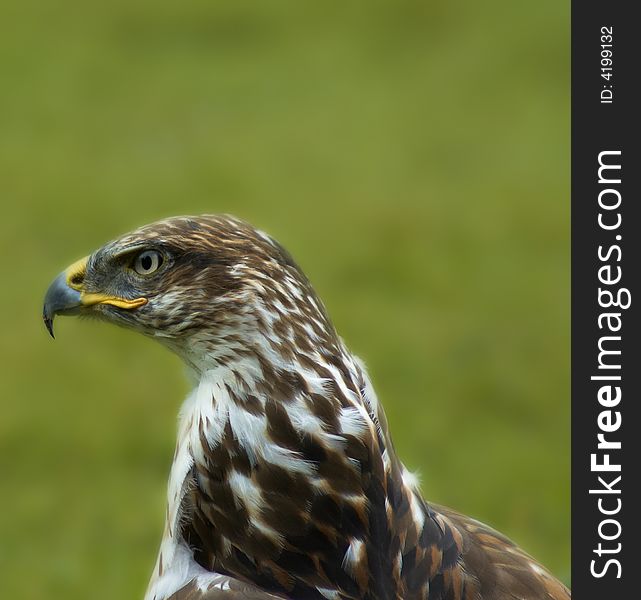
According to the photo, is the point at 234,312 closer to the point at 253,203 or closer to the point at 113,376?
the point at 113,376

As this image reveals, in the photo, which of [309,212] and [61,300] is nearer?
[61,300]

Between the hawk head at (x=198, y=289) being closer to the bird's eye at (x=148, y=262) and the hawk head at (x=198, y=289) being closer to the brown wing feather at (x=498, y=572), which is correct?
the bird's eye at (x=148, y=262)

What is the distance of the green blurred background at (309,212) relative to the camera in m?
6.58

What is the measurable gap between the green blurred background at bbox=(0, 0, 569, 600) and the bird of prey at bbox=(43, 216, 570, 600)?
65.0 inches

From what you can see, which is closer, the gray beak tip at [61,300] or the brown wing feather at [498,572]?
the brown wing feather at [498,572]

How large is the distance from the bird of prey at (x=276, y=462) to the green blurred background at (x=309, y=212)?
165cm

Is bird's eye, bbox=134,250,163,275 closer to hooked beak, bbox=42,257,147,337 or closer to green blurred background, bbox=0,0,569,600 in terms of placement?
hooked beak, bbox=42,257,147,337

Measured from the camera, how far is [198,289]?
3229 mm

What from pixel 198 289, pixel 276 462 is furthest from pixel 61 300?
pixel 276 462

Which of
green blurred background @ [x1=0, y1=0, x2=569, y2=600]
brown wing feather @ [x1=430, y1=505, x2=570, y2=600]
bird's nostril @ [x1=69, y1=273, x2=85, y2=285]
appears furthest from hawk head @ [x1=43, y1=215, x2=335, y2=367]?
green blurred background @ [x1=0, y1=0, x2=569, y2=600]

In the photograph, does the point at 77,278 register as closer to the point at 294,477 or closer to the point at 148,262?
the point at 148,262

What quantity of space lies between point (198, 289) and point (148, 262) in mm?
178

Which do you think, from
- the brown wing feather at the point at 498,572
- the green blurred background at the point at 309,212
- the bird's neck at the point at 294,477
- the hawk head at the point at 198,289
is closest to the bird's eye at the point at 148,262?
the hawk head at the point at 198,289

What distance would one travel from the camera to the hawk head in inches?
123
